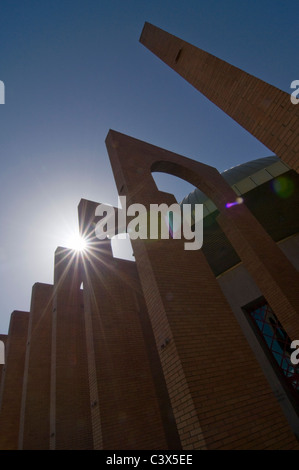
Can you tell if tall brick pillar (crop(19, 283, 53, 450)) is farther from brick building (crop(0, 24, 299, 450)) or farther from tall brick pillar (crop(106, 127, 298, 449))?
tall brick pillar (crop(106, 127, 298, 449))

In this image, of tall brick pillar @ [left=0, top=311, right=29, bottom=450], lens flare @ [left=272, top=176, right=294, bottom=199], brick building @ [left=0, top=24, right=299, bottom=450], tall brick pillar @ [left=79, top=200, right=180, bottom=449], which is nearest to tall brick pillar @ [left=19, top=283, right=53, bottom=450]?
brick building @ [left=0, top=24, right=299, bottom=450]

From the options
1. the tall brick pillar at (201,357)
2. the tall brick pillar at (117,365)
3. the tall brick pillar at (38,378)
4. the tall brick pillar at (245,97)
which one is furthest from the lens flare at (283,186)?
the tall brick pillar at (38,378)

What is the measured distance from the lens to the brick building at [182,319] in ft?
8.69

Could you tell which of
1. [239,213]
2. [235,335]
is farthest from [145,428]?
[239,213]

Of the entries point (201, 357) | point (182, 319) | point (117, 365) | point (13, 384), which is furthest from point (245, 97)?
point (13, 384)

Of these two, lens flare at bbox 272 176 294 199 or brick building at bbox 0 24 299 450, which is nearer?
brick building at bbox 0 24 299 450

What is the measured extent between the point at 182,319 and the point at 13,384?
1127 cm

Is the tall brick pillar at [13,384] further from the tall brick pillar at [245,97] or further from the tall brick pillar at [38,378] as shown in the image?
the tall brick pillar at [245,97]

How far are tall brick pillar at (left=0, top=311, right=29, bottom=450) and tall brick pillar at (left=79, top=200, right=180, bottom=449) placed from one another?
765cm

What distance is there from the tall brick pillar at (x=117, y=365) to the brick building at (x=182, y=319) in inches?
1.0

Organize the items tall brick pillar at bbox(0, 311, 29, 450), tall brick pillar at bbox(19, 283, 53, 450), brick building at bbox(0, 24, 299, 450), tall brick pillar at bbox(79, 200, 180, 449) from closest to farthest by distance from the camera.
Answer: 1. brick building at bbox(0, 24, 299, 450)
2. tall brick pillar at bbox(79, 200, 180, 449)
3. tall brick pillar at bbox(19, 283, 53, 450)
4. tall brick pillar at bbox(0, 311, 29, 450)

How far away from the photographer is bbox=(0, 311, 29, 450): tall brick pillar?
32.3ft
